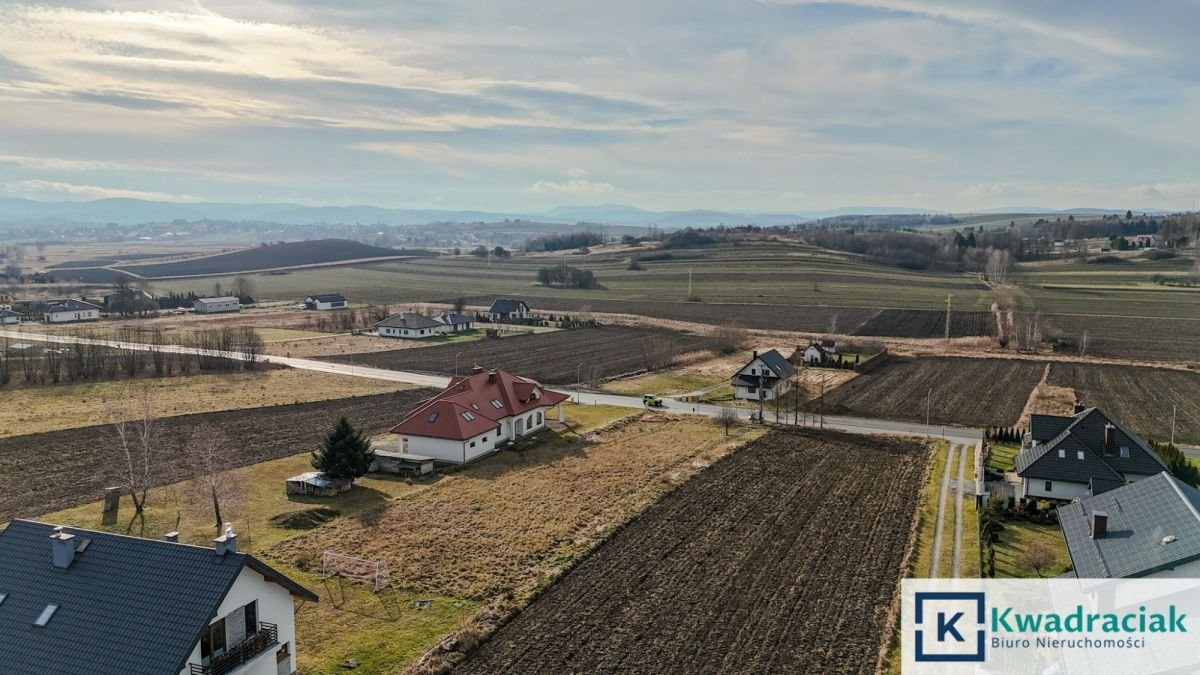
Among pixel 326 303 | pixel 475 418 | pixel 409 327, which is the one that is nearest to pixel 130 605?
pixel 475 418

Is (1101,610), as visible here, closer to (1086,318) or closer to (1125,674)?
(1125,674)

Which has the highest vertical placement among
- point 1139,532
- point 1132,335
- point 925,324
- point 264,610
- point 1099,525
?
point 1139,532

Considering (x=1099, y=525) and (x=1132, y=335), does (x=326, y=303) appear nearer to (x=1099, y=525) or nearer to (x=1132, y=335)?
(x=1132, y=335)

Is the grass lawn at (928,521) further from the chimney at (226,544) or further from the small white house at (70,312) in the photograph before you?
the small white house at (70,312)

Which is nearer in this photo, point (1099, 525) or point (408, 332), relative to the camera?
point (1099, 525)

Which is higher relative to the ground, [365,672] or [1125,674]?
[1125,674]

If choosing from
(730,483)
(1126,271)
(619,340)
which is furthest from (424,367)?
(1126,271)
